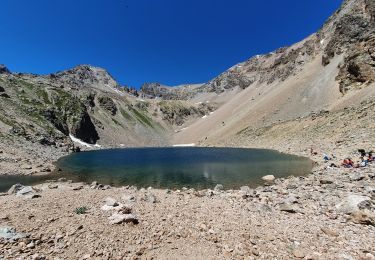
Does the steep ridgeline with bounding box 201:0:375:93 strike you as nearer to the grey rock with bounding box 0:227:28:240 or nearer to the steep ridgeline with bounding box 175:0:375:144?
the steep ridgeline with bounding box 175:0:375:144

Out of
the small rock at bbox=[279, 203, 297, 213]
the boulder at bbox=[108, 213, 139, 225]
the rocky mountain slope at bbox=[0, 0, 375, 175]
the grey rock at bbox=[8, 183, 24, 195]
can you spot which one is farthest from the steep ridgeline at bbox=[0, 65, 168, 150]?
the small rock at bbox=[279, 203, 297, 213]

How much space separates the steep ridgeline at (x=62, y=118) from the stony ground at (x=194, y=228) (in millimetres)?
60689

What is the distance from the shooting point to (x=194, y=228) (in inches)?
554

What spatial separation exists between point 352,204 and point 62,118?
125 meters

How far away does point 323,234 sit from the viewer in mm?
13875

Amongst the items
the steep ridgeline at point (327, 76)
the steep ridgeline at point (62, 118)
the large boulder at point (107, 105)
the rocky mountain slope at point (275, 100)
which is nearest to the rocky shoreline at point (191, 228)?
the rocky mountain slope at point (275, 100)

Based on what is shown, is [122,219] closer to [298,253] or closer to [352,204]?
[298,253]

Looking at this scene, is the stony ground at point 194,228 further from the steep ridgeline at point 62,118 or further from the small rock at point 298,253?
the steep ridgeline at point 62,118

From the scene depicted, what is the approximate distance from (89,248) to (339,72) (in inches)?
4030

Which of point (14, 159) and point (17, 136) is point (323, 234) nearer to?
point (14, 159)

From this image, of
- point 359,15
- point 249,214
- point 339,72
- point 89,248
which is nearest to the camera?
point 89,248

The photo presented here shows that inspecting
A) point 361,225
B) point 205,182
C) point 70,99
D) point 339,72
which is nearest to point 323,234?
point 361,225

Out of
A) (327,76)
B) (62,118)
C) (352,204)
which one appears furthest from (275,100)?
(352,204)

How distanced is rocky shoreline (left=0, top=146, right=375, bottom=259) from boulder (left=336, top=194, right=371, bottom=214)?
52 mm
